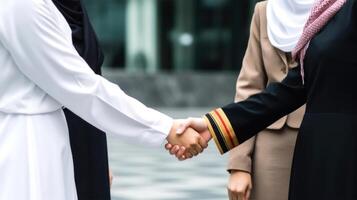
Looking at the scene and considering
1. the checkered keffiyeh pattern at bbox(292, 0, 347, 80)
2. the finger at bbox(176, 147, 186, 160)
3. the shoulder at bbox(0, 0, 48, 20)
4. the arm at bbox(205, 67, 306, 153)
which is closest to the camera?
the shoulder at bbox(0, 0, 48, 20)

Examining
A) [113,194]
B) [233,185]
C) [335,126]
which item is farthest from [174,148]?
[113,194]

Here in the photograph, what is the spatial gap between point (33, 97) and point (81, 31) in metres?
0.56

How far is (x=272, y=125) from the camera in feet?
9.54

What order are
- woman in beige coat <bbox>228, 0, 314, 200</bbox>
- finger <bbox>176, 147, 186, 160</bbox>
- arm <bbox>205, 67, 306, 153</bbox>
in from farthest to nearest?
finger <bbox>176, 147, 186, 160</bbox>, woman in beige coat <bbox>228, 0, 314, 200</bbox>, arm <bbox>205, 67, 306, 153</bbox>

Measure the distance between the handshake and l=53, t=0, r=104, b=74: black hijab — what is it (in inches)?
15.3

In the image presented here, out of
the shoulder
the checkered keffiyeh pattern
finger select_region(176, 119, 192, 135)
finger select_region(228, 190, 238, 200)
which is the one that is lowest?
finger select_region(228, 190, 238, 200)

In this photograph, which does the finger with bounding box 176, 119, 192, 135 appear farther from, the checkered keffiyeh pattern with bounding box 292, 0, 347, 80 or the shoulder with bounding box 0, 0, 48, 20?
the shoulder with bounding box 0, 0, 48, 20

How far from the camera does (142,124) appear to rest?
2.66 m

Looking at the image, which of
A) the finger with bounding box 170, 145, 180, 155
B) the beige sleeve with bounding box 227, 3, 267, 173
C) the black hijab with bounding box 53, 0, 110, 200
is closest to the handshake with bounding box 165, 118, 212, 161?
the finger with bounding box 170, 145, 180, 155

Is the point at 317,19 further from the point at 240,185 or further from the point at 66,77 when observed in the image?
the point at 66,77

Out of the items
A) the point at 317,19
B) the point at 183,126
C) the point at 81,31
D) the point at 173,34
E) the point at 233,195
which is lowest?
the point at 173,34

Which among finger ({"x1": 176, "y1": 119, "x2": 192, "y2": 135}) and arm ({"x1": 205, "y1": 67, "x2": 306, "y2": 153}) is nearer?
arm ({"x1": 205, "y1": 67, "x2": 306, "y2": 153})

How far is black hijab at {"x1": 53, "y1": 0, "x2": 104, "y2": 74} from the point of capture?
2869 mm

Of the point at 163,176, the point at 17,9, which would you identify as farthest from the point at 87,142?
the point at 163,176
